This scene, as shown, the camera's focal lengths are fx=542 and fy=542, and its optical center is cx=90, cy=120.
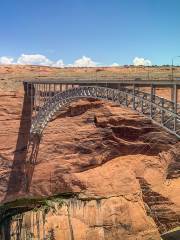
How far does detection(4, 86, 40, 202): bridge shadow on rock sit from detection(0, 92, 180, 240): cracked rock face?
102 millimetres

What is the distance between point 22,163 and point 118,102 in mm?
19394

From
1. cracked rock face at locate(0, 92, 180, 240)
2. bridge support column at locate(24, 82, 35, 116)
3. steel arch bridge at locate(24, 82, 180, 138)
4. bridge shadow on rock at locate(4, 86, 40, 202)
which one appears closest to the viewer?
steel arch bridge at locate(24, 82, 180, 138)

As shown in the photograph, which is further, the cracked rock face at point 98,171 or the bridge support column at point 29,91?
the bridge support column at point 29,91

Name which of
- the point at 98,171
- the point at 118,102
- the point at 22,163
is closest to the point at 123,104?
the point at 118,102

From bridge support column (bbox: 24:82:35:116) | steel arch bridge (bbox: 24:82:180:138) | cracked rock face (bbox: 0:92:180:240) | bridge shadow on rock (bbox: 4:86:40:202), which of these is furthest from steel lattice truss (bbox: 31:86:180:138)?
bridge support column (bbox: 24:82:35:116)

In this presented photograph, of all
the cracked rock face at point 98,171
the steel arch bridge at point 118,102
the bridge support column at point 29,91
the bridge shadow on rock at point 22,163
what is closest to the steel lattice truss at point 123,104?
the steel arch bridge at point 118,102

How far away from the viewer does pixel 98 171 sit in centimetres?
4725

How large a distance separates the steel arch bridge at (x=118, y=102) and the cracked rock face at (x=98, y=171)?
136 cm

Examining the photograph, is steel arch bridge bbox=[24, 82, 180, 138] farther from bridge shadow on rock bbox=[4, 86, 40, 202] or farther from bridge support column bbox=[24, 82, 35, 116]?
bridge shadow on rock bbox=[4, 86, 40, 202]

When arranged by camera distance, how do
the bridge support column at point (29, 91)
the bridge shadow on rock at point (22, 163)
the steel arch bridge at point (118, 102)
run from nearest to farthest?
the steel arch bridge at point (118, 102) < the bridge shadow on rock at point (22, 163) < the bridge support column at point (29, 91)

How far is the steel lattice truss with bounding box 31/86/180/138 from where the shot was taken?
104ft

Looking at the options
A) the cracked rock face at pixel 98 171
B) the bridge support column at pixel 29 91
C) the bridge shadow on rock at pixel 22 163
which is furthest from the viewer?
the bridge support column at pixel 29 91

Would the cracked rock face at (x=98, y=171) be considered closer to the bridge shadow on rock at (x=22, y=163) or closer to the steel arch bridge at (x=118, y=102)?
the bridge shadow on rock at (x=22, y=163)

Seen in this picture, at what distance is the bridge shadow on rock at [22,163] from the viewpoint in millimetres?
53125
